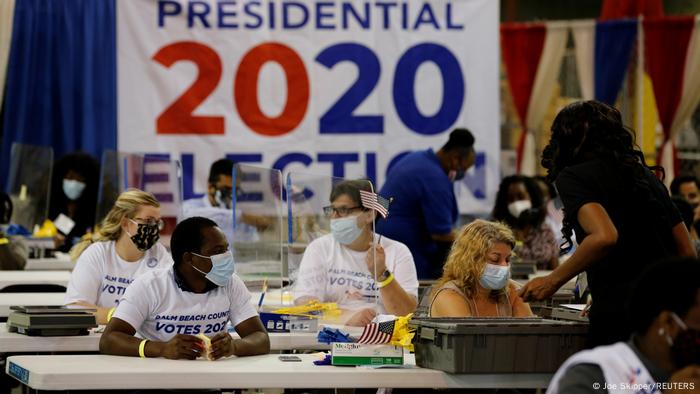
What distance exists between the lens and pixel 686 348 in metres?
3.19

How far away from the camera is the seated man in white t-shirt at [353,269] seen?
19.7ft

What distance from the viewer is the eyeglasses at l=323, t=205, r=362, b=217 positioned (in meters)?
6.04

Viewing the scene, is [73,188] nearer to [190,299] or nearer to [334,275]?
[334,275]

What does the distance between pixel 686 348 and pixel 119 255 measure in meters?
3.62

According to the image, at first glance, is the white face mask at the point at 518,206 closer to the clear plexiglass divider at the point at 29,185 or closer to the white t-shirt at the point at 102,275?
the clear plexiglass divider at the point at 29,185

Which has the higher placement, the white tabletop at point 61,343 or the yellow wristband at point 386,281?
the yellow wristband at point 386,281

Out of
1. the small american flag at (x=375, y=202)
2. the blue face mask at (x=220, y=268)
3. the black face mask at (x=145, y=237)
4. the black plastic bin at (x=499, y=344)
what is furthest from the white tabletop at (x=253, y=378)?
the black face mask at (x=145, y=237)

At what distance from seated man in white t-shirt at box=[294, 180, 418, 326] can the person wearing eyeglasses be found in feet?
2.36

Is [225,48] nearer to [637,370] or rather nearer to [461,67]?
[461,67]

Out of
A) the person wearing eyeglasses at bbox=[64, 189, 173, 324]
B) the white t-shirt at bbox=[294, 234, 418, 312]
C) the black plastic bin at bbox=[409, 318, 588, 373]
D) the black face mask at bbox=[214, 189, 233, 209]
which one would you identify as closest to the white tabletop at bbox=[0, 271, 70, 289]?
the black face mask at bbox=[214, 189, 233, 209]

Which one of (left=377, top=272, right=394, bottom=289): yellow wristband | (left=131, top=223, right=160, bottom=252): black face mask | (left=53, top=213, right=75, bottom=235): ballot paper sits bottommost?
(left=377, top=272, right=394, bottom=289): yellow wristband

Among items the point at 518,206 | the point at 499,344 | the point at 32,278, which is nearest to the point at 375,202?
the point at 499,344

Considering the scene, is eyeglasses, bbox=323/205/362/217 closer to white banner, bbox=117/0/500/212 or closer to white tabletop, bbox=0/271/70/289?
white tabletop, bbox=0/271/70/289

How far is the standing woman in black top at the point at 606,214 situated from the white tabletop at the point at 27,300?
2995mm
